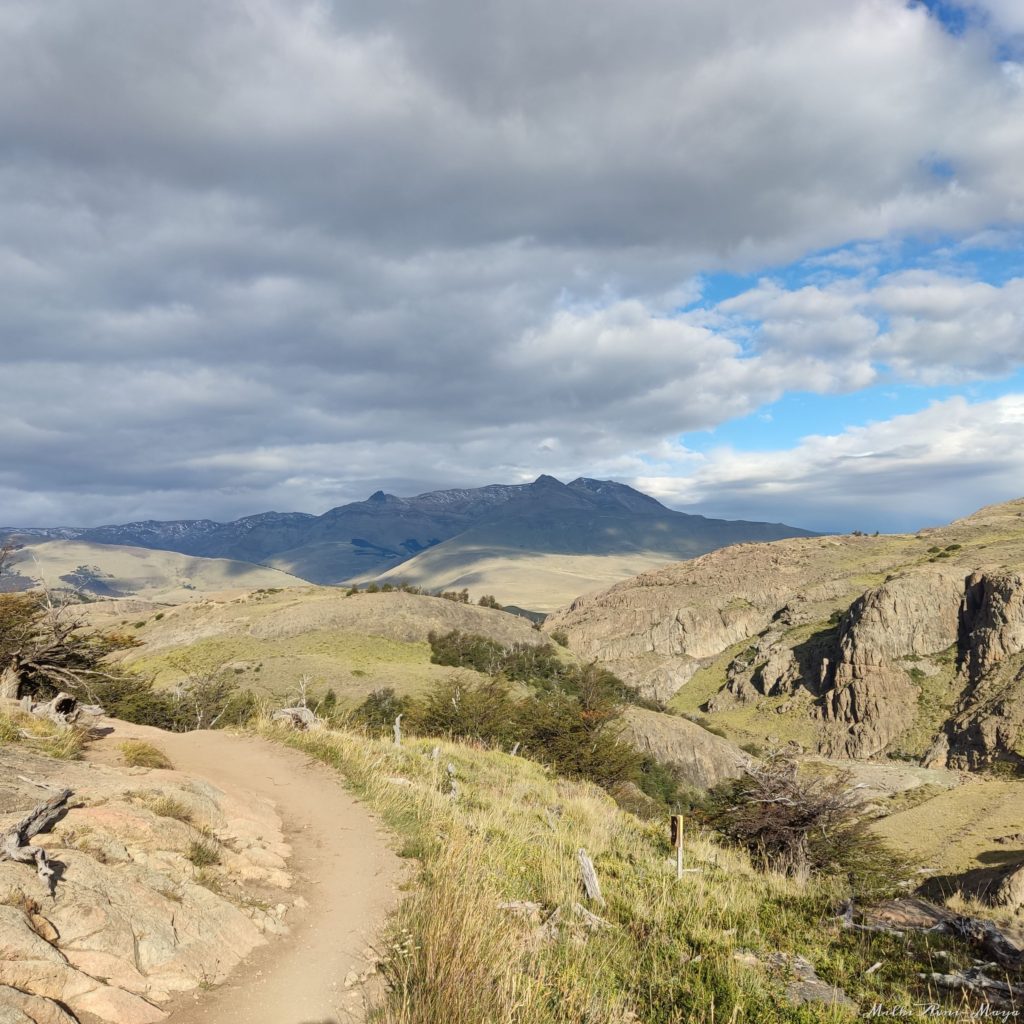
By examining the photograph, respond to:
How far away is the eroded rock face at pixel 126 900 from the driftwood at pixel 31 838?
0.28 feet

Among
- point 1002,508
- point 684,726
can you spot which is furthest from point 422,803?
point 1002,508

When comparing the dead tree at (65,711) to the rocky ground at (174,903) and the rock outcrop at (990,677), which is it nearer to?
the rocky ground at (174,903)

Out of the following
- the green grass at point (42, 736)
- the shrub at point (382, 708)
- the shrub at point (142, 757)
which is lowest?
the shrub at point (382, 708)

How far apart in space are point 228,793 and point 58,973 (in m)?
7.00

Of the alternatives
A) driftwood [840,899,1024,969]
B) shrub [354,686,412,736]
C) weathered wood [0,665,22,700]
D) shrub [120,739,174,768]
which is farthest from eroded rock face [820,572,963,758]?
weathered wood [0,665,22,700]

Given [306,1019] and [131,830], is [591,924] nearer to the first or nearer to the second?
[306,1019]

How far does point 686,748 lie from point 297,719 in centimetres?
5744

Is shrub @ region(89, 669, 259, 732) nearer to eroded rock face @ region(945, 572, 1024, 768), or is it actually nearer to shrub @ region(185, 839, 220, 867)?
shrub @ region(185, 839, 220, 867)

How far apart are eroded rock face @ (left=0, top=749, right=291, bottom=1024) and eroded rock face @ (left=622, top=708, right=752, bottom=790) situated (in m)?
61.4

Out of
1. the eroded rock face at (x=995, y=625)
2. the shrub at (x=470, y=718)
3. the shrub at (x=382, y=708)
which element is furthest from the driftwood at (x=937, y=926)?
the eroded rock face at (x=995, y=625)

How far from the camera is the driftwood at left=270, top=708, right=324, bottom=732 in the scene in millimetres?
20497

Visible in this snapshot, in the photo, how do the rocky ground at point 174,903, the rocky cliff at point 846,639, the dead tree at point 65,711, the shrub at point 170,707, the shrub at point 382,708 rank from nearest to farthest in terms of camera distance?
the rocky ground at point 174,903 < the dead tree at point 65,711 < the shrub at point 170,707 < the shrub at point 382,708 < the rocky cliff at point 846,639

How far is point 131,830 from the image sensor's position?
25.4ft

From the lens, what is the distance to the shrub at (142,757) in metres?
12.5
